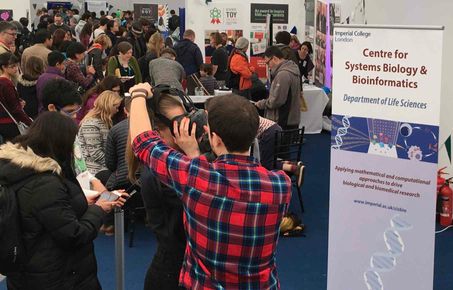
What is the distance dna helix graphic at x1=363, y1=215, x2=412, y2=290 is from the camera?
3.34m

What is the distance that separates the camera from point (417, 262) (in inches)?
130

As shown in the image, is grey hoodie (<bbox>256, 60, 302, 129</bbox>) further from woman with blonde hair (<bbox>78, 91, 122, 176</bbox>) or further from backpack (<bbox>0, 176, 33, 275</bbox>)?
backpack (<bbox>0, 176, 33, 275</bbox>)

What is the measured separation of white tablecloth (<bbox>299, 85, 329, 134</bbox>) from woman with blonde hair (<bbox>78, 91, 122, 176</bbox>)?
4.35 metres

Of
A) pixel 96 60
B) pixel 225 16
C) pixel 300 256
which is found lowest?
pixel 300 256

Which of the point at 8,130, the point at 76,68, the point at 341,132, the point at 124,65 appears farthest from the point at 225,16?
the point at 341,132

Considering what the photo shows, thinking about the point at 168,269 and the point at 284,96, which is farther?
the point at 284,96

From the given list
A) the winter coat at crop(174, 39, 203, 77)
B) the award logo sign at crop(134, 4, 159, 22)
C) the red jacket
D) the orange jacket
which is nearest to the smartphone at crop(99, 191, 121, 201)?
the red jacket

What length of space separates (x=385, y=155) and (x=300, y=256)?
174 centimetres

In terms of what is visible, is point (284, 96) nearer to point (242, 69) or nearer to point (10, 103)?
point (242, 69)

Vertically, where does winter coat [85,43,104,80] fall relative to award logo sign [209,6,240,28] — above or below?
below

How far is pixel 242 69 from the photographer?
834 cm

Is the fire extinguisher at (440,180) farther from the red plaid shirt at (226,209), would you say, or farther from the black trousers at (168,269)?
the red plaid shirt at (226,209)

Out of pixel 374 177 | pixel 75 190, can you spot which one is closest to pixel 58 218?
pixel 75 190

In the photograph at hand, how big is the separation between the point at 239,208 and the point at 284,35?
7.27m
